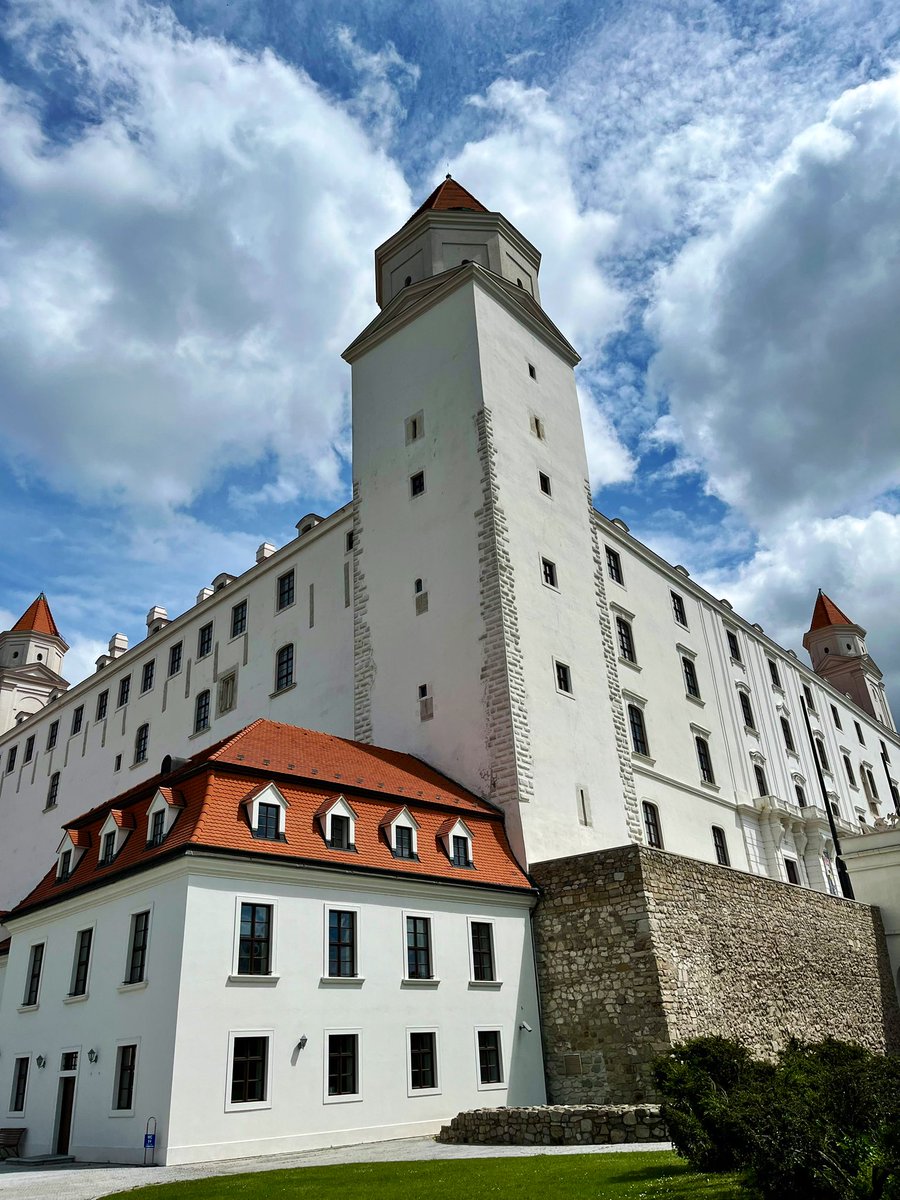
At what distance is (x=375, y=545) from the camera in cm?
3306

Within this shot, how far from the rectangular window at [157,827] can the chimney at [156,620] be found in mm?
26730

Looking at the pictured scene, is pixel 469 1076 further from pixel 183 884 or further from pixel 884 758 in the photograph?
pixel 884 758

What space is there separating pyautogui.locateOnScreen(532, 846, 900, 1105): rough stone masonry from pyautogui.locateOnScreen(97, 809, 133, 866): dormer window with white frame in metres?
10.3

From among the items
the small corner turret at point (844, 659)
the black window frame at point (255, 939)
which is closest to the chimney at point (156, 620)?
the black window frame at point (255, 939)

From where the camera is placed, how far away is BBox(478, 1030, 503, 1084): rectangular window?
2136cm

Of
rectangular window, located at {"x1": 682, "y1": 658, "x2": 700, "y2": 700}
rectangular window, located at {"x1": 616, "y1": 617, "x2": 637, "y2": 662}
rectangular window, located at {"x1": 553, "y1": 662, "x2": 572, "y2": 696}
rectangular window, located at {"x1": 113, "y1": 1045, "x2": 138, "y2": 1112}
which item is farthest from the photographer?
rectangular window, located at {"x1": 682, "y1": 658, "x2": 700, "y2": 700}

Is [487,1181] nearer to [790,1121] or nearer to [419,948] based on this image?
[790,1121]

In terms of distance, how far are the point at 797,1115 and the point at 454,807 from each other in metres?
15.8

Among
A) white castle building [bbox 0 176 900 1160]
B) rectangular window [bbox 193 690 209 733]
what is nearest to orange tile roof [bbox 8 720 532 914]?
white castle building [bbox 0 176 900 1160]

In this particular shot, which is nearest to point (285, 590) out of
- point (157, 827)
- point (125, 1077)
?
point (157, 827)

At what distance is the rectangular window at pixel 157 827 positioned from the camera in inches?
775

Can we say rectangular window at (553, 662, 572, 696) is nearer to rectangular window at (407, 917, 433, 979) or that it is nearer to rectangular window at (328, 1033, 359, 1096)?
rectangular window at (407, 917, 433, 979)

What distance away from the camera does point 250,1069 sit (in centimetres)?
1734

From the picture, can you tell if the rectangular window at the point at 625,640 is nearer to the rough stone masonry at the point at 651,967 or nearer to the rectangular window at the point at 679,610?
the rectangular window at the point at 679,610
